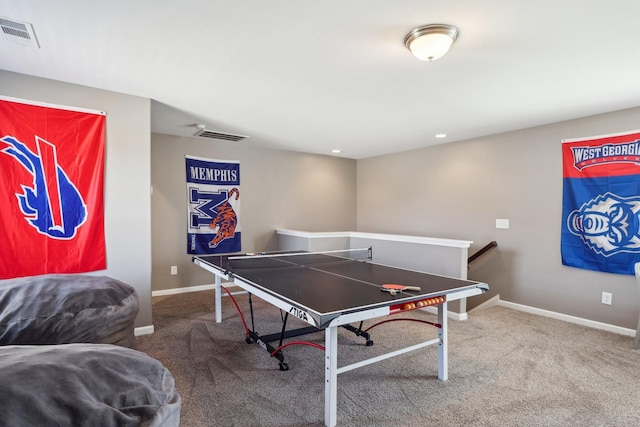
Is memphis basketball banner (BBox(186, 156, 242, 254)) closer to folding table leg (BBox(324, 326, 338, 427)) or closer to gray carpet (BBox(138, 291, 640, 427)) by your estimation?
gray carpet (BBox(138, 291, 640, 427))

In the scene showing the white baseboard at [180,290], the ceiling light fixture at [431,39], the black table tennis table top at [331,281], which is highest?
the ceiling light fixture at [431,39]

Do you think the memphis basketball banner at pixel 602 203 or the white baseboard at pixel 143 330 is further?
the memphis basketball banner at pixel 602 203

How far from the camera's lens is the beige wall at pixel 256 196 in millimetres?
4820

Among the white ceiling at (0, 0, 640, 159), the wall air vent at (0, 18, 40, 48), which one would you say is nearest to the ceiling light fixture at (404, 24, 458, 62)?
the white ceiling at (0, 0, 640, 159)

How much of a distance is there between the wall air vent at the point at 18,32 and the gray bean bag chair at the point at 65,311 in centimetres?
156

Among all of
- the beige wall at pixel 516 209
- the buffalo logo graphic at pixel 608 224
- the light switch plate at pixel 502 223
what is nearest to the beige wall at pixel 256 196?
the beige wall at pixel 516 209

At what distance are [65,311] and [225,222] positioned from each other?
3.31 m

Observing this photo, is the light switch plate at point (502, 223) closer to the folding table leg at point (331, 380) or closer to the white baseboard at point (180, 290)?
the folding table leg at point (331, 380)

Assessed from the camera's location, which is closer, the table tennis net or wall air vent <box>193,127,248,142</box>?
the table tennis net

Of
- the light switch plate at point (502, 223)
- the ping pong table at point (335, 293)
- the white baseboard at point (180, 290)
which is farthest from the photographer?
the white baseboard at point (180, 290)

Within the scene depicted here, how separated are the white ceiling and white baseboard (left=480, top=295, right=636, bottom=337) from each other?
2275 millimetres

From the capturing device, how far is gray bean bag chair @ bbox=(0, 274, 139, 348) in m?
1.82

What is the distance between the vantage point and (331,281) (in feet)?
7.85

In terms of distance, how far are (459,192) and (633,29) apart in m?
3.12
